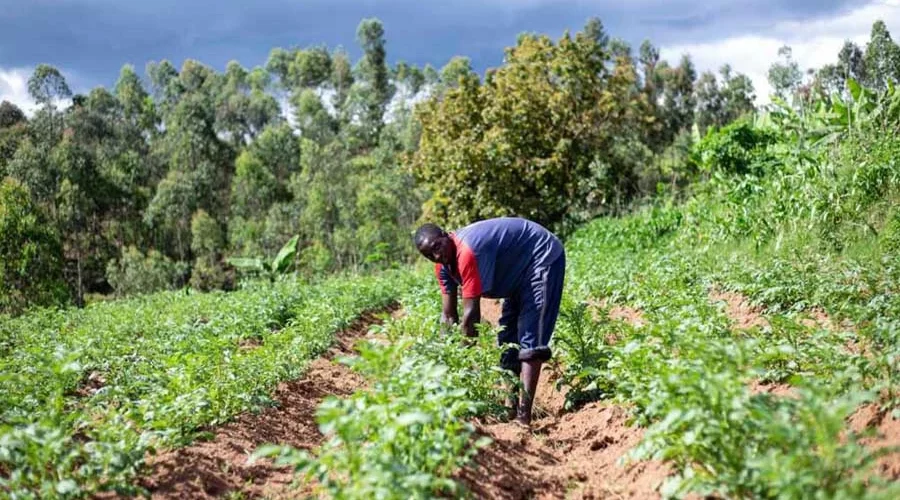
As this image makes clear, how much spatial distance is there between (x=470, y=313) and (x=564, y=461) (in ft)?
3.92

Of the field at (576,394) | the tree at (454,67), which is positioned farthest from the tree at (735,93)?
the field at (576,394)

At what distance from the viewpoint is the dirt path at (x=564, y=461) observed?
3.58m

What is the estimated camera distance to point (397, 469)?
258cm

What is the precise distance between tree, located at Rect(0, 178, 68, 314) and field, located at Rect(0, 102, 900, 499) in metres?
23.5

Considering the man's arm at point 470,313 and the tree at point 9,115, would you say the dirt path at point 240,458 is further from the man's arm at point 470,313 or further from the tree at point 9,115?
the tree at point 9,115

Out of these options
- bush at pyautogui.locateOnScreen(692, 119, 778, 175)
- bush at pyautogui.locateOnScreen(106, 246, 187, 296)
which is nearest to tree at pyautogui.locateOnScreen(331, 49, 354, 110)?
bush at pyautogui.locateOnScreen(106, 246, 187, 296)

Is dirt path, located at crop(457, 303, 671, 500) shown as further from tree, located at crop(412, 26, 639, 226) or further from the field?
tree, located at crop(412, 26, 639, 226)

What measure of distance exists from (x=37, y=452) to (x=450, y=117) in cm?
1837

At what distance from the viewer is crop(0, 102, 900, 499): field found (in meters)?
2.70

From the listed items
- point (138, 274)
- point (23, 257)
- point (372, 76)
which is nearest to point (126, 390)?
point (23, 257)

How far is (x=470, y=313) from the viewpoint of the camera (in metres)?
5.00

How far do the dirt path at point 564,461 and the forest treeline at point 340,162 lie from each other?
8.54m

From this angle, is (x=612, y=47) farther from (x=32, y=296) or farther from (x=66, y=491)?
(x=66, y=491)

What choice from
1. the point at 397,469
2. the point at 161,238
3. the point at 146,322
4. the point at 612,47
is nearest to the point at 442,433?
the point at 397,469
